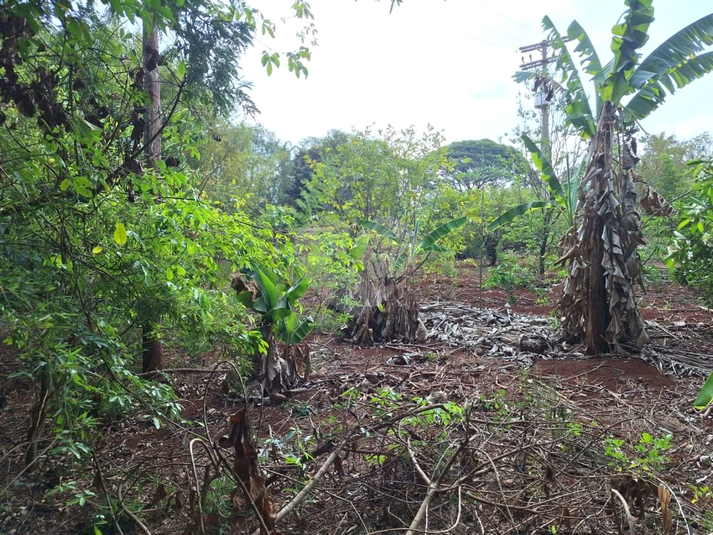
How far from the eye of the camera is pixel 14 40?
2.34 m

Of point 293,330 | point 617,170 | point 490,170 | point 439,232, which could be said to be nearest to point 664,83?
point 617,170

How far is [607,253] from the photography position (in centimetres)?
647

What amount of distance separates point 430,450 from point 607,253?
4.88 meters

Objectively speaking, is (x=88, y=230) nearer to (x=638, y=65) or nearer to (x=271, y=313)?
(x=271, y=313)

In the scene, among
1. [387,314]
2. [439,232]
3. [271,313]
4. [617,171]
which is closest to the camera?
[271,313]

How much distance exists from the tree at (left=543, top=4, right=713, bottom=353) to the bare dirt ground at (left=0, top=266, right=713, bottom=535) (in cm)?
53

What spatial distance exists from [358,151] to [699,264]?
7823mm

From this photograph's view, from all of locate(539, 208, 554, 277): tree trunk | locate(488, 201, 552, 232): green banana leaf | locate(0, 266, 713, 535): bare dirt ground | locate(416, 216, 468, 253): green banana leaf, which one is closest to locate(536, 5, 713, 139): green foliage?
locate(488, 201, 552, 232): green banana leaf

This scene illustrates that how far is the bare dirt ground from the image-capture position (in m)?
2.36

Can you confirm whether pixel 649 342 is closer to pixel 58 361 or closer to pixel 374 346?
pixel 374 346

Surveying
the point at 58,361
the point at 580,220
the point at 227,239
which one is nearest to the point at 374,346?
the point at 580,220

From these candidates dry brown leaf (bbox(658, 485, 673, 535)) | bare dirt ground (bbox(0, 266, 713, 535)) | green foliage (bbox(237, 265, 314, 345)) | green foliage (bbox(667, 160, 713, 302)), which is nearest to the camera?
dry brown leaf (bbox(658, 485, 673, 535))

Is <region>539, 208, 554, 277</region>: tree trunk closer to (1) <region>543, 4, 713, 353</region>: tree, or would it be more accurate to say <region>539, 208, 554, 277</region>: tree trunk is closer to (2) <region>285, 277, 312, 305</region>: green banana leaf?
(1) <region>543, 4, 713, 353</region>: tree

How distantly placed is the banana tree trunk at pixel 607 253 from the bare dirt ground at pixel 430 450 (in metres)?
0.39
